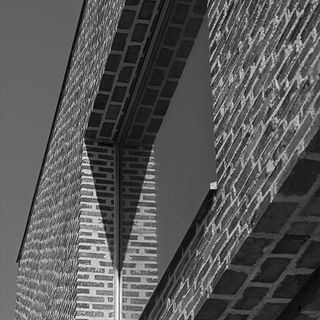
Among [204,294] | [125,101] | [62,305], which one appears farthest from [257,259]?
[62,305]

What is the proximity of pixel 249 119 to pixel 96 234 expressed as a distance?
3.80 meters

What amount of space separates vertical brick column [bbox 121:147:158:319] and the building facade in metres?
0.02

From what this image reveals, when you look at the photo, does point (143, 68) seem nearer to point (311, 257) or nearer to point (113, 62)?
point (113, 62)

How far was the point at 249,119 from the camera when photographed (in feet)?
15.6

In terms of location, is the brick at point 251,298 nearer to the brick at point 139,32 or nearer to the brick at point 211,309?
the brick at point 211,309

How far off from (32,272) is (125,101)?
4.46 m

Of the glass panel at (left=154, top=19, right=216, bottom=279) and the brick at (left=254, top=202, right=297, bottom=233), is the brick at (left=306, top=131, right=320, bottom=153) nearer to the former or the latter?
the brick at (left=254, top=202, right=297, bottom=233)

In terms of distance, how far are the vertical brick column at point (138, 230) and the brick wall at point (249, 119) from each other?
4.50 feet

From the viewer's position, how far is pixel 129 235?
7965 millimetres

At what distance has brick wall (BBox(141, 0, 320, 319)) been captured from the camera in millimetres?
4168

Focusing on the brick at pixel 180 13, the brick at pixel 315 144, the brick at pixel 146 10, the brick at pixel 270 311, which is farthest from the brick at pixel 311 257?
the brick at pixel 146 10

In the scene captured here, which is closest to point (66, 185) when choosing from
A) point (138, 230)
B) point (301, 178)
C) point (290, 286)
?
point (138, 230)

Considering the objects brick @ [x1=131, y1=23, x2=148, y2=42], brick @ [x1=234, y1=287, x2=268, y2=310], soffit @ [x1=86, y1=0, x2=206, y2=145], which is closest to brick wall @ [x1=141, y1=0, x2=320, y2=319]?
brick @ [x1=234, y1=287, x2=268, y2=310]

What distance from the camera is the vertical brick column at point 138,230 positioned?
286 inches
